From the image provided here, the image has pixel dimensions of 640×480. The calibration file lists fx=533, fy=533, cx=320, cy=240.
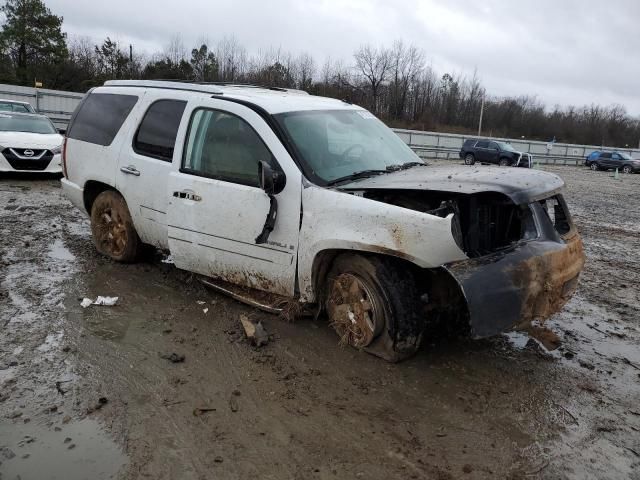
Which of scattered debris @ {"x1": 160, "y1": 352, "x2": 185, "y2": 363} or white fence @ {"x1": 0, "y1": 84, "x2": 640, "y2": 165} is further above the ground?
white fence @ {"x1": 0, "y1": 84, "x2": 640, "y2": 165}

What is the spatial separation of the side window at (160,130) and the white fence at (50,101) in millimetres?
21800

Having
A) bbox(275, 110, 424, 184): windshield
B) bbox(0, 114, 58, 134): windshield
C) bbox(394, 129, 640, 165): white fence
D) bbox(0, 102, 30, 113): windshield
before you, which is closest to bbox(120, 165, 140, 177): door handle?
bbox(275, 110, 424, 184): windshield

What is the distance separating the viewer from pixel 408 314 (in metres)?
3.61

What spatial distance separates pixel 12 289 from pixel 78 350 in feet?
5.24

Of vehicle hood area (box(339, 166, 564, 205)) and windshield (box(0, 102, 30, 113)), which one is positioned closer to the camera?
vehicle hood area (box(339, 166, 564, 205))

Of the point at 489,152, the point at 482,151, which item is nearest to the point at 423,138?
the point at 482,151

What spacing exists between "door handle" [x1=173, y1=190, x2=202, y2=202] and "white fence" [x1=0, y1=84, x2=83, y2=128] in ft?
74.4

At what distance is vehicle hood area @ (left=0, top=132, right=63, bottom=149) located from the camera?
1099 cm

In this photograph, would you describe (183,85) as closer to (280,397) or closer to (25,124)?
(280,397)

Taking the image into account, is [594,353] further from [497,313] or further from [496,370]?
[497,313]

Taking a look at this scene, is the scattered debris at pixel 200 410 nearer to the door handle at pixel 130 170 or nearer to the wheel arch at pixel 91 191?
the door handle at pixel 130 170

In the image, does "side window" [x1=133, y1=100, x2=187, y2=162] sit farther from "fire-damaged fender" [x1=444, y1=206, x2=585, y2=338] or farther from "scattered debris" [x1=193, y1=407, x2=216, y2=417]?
"fire-damaged fender" [x1=444, y1=206, x2=585, y2=338]

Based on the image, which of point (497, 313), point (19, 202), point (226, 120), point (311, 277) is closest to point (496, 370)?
point (497, 313)

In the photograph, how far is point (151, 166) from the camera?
16.2ft
